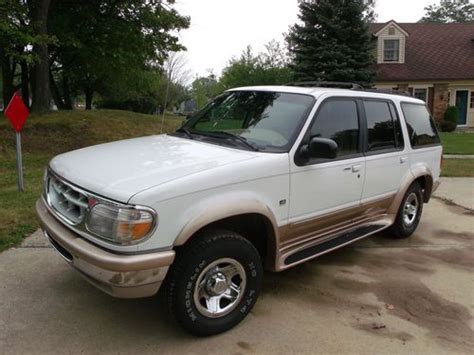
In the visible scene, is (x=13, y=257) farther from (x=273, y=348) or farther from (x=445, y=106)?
(x=445, y=106)

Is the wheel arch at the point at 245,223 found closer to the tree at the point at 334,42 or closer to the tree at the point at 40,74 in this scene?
the tree at the point at 40,74

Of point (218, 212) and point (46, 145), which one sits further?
point (46, 145)

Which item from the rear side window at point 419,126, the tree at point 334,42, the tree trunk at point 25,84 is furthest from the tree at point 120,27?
the rear side window at point 419,126

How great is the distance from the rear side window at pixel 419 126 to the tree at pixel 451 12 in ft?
212

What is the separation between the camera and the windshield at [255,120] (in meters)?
4.00

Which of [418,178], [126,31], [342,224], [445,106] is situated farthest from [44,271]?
[445,106]

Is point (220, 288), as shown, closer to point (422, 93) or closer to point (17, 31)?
point (17, 31)

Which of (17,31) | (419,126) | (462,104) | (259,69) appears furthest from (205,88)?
(419,126)

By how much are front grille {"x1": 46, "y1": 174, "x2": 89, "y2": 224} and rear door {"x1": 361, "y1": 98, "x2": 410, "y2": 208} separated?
110 inches

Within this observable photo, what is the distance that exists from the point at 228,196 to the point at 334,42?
19855mm

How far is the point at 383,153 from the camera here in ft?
16.4

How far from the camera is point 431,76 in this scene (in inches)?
1078

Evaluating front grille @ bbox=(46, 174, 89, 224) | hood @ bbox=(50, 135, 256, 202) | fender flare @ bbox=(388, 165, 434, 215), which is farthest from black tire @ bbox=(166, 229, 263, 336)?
fender flare @ bbox=(388, 165, 434, 215)

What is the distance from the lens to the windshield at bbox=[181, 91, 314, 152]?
4004mm
